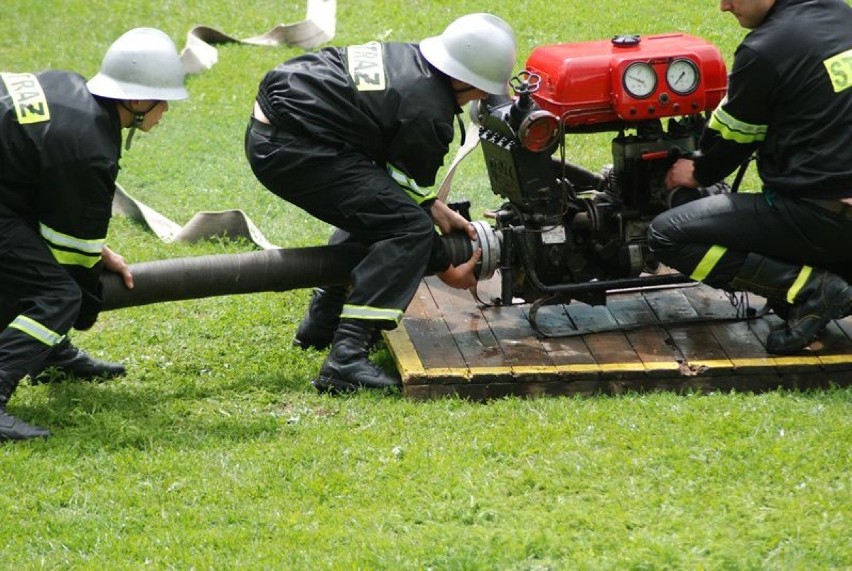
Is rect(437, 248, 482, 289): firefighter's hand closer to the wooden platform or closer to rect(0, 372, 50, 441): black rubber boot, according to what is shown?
the wooden platform

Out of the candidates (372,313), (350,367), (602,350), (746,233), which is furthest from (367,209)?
(746,233)

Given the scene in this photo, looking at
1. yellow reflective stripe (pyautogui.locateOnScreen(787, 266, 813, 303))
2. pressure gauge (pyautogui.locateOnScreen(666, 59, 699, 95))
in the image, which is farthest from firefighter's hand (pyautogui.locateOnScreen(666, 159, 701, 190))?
yellow reflective stripe (pyautogui.locateOnScreen(787, 266, 813, 303))

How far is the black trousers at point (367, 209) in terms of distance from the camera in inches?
243

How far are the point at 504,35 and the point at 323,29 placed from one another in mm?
6226

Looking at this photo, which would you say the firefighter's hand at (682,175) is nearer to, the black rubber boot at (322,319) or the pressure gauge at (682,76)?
the pressure gauge at (682,76)

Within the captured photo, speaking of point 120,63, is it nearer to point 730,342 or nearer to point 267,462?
point 267,462

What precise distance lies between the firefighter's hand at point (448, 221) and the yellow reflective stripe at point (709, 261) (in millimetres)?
1129

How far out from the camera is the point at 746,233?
6.32m

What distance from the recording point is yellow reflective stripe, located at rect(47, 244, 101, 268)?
575cm

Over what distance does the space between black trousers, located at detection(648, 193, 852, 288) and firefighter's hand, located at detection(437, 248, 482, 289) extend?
0.89 metres

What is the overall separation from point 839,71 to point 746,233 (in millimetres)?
870

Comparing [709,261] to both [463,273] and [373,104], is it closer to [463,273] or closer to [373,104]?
[463,273]

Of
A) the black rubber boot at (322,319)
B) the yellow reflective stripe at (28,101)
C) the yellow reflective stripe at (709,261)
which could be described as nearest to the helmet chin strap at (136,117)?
the yellow reflective stripe at (28,101)

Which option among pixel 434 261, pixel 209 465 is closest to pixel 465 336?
pixel 434 261
